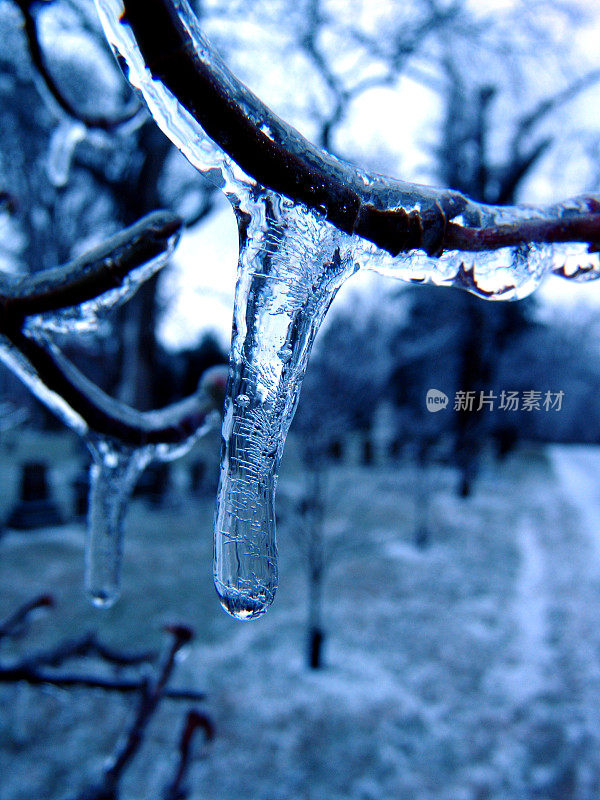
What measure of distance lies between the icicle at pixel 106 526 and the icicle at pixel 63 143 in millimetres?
1453

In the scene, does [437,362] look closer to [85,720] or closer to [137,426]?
[85,720]

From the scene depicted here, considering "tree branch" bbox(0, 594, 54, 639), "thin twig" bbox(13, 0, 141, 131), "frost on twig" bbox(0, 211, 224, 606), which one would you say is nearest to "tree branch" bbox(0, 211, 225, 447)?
"frost on twig" bbox(0, 211, 224, 606)

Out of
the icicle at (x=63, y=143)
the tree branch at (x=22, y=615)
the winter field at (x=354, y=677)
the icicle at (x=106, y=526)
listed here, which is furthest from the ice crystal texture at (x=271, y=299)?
the winter field at (x=354, y=677)

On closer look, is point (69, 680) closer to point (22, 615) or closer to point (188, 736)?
point (22, 615)

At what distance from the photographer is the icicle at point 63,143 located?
1954mm

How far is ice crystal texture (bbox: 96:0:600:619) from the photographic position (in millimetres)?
437

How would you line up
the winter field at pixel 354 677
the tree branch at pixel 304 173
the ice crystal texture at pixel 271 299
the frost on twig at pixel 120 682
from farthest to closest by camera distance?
the winter field at pixel 354 677
the frost on twig at pixel 120 682
the ice crystal texture at pixel 271 299
the tree branch at pixel 304 173

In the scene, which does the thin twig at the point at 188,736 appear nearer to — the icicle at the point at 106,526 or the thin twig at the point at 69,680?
the thin twig at the point at 69,680

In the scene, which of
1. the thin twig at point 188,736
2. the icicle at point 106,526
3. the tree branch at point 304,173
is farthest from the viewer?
the thin twig at point 188,736

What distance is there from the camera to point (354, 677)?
18.0 ft

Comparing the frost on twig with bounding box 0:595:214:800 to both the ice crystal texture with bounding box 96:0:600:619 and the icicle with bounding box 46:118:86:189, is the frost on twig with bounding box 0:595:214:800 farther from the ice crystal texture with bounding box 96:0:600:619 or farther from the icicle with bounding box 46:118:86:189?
the icicle with bounding box 46:118:86:189

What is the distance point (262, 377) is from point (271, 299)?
8 centimetres

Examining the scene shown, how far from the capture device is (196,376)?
24703 millimetres

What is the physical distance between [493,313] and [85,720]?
13.6m
